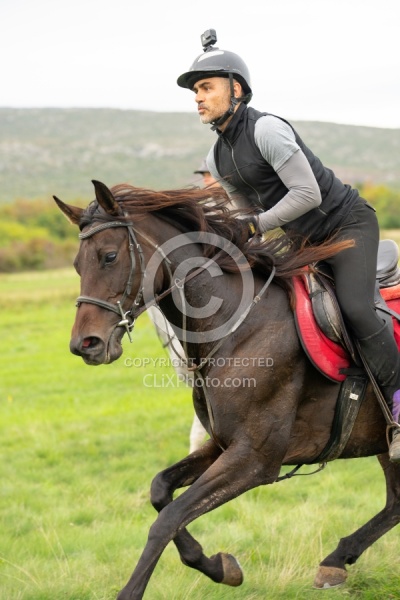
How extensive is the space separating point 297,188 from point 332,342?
104cm

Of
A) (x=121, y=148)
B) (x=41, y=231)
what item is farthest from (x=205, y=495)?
(x=121, y=148)

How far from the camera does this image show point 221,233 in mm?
5254

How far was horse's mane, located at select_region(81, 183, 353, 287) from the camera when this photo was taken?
502cm

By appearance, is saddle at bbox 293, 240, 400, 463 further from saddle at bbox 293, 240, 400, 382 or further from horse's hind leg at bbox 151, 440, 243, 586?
horse's hind leg at bbox 151, 440, 243, 586

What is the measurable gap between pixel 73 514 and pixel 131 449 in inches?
111

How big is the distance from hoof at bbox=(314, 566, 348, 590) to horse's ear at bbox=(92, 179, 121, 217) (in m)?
3.02

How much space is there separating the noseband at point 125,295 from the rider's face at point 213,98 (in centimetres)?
106

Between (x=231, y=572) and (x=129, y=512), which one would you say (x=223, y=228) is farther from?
(x=129, y=512)

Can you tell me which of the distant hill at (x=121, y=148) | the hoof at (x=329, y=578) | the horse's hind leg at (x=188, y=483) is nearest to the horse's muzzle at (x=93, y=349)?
the horse's hind leg at (x=188, y=483)

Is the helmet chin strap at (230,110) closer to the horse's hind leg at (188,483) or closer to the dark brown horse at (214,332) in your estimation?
the dark brown horse at (214,332)

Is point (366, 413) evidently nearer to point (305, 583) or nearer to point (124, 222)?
point (305, 583)

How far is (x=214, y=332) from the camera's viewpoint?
498 cm

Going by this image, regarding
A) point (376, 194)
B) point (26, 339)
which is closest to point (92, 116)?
point (376, 194)

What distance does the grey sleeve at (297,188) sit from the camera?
5016 millimetres
